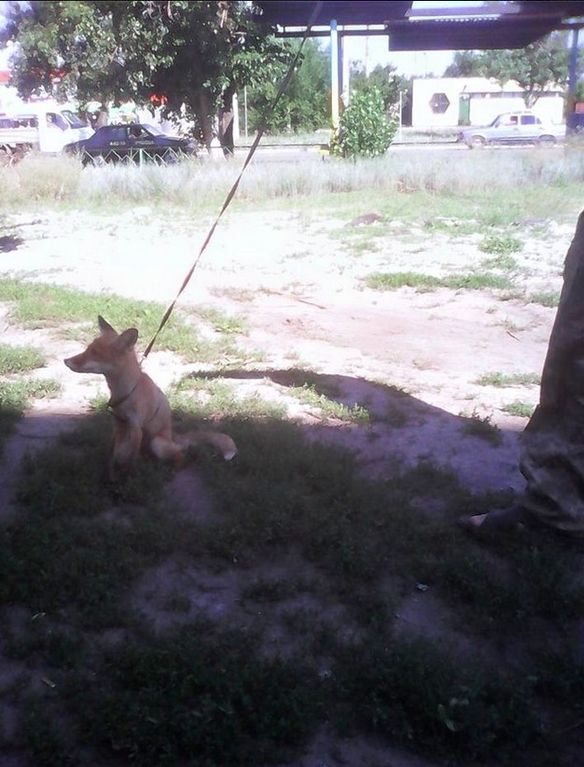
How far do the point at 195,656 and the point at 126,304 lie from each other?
5.36 metres

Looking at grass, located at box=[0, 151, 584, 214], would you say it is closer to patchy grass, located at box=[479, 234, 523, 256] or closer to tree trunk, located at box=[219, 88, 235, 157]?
tree trunk, located at box=[219, 88, 235, 157]

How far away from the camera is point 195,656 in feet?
10.6

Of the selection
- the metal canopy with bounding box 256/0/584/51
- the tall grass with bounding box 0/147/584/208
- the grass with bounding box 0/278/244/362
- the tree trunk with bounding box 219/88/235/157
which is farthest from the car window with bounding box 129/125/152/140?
the metal canopy with bounding box 256/0/584/51

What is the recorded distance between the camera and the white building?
30558 mm

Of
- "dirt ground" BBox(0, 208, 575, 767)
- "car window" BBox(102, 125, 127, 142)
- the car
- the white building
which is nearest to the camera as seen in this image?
"dirt ground" BBox(0, 208, 575, 767)

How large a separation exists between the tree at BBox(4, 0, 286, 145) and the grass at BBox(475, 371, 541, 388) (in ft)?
9.50

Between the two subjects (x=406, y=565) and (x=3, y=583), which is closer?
(x=3, y=583)

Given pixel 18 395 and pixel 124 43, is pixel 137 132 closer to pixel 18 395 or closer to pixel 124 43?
pixel 18 395

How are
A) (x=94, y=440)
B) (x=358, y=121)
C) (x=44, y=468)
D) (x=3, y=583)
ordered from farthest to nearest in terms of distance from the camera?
(x=358, y=121)
(x=94, y=440)
(x=44, y=468)
(x=3, y=583)

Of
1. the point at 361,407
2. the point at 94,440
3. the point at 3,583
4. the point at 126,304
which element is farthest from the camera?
the point at 126,304

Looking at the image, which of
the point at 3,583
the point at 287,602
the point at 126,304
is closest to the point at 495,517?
the point at 287,602

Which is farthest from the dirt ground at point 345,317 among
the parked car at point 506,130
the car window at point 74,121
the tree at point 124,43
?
the parked car at point 506,130

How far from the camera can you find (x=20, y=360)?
6.59 meters

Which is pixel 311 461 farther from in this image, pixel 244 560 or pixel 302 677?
pixel 302 677
